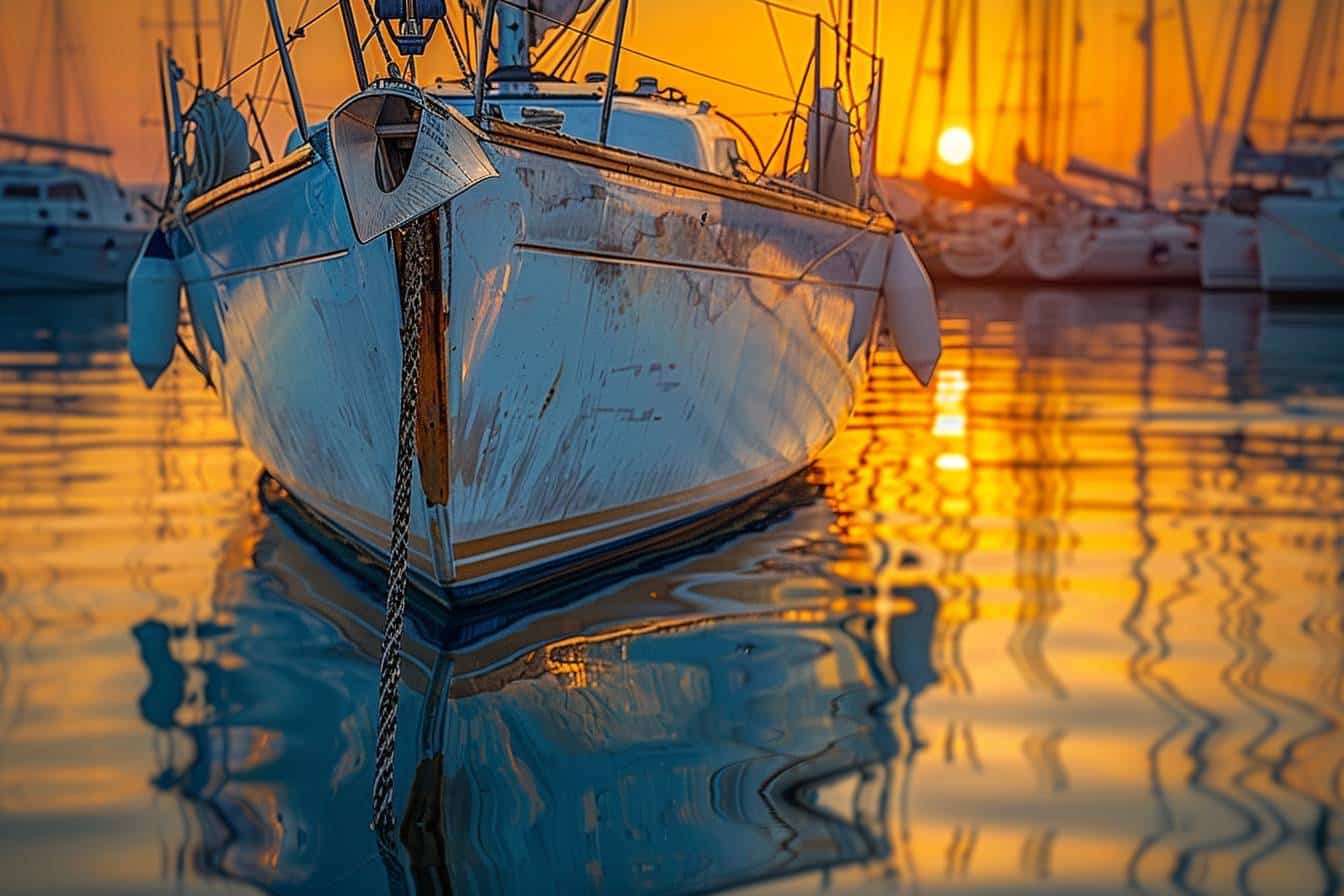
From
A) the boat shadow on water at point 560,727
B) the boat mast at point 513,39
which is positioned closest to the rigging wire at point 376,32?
the boat shadow on water at point 560,727

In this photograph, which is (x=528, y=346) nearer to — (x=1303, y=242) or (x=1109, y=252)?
(x=1303, y=242)

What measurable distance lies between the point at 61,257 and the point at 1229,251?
2934cm

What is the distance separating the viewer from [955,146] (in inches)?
2190

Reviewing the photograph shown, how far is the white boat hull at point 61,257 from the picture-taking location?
38219 millimetres

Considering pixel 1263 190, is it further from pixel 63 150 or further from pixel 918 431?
pixel 918 431

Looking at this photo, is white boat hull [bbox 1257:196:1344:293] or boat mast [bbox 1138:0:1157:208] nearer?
white boat hull [bbox 1257:196:1344:293]

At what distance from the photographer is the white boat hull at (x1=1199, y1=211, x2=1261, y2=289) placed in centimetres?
4600

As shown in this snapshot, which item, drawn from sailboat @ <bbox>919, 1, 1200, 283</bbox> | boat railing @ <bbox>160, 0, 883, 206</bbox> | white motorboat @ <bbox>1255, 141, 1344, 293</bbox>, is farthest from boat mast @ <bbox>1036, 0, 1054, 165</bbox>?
boat railing @ <bbox>160, 0, 883, 206</bbox>

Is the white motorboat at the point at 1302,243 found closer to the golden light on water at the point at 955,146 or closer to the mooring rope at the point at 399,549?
the golden light on water at the point at 955,146

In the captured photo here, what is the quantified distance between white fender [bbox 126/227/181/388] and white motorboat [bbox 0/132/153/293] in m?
31.3

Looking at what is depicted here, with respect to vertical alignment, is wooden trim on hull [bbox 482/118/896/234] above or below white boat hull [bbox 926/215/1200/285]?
below

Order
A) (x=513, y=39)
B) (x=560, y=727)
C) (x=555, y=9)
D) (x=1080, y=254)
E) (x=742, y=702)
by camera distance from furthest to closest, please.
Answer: (x=1080, y=254)
(x=513, y=39)
(x=555, y=9)
(x=742, y=702)
(x=560, y=727)

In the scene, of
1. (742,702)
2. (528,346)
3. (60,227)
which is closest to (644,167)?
(528,346)

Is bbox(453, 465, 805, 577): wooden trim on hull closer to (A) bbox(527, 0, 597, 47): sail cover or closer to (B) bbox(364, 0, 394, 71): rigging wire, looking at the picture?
(B) bbox(364, 0, 394, 71): rigging wire
